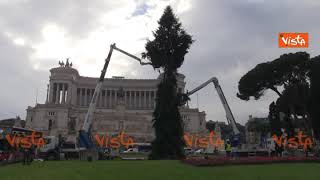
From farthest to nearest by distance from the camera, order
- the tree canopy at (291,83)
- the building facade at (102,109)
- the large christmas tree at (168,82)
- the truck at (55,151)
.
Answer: the building facade at (102,109) < the tree canopy at (291,83) < the truck at (55,151) < the large christmas tree at (168,82)

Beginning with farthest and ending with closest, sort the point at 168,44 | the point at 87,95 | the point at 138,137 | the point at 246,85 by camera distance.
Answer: the point at 87,95 → the point at 138,137 → the point at 246,85 → the point at 168,44

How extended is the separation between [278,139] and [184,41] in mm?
30862

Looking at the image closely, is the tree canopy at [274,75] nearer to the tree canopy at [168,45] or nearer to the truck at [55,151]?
the tree canopy at [168,45]

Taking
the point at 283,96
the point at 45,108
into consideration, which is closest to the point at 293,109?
the point at 283,96

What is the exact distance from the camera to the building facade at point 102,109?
11238cm

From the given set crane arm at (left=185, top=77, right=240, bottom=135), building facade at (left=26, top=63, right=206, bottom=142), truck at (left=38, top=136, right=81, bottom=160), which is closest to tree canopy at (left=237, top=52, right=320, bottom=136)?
crane arm at (left=185, top=77, right=240, bottom=135)

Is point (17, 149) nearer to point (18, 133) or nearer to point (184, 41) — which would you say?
point (18, 133)

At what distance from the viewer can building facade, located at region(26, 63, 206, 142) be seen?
112375 mm

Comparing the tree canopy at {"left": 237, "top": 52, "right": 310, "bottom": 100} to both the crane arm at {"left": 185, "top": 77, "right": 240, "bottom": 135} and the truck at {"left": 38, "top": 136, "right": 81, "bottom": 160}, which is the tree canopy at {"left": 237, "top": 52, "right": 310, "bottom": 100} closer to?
the crane arm at {"left": 185, "top": 77, "right": 240, "bottom": 135}

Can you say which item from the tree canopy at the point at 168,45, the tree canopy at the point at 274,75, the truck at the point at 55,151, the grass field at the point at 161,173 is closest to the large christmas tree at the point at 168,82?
the tree canopy at the point at 168,45

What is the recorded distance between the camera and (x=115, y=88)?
500ft

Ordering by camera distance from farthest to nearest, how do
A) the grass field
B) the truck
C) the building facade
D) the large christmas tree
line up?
1. the building facade
2. the truck
3. the large christmas tree
4. the grass field

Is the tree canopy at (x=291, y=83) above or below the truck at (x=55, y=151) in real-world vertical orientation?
above

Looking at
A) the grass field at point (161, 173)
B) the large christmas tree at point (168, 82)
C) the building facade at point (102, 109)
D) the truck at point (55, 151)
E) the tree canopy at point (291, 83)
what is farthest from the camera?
Result: the building facade at point (102, 109)
